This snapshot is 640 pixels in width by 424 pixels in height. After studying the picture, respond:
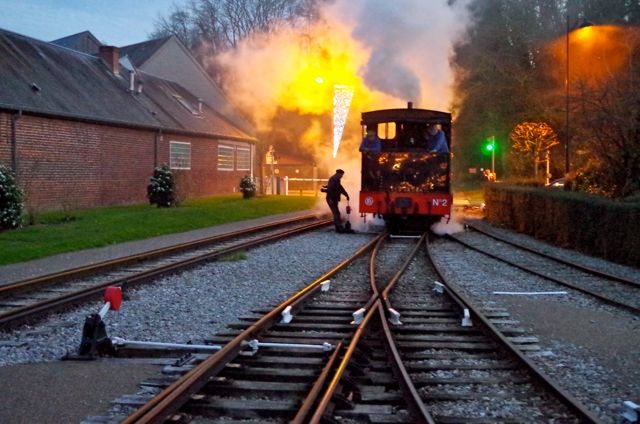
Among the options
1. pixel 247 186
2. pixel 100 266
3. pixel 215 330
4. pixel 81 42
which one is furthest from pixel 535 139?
pixel 215 330

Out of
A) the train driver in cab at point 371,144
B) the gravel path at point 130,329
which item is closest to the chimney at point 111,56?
the train driver in cab at point 371,144

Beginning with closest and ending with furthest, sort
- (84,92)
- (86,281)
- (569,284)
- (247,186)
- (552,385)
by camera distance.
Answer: (552,385) → (569,284) → (86,281) → (84,92) → (247,186)

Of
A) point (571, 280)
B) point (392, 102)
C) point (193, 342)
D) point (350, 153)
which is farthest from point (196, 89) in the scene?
point (193, 342)

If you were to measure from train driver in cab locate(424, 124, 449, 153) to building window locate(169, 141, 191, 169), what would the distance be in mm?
16682

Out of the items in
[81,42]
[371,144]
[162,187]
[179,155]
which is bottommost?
[162,187]

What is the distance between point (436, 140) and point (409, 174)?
1.16 meters

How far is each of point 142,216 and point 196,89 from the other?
80.1ft

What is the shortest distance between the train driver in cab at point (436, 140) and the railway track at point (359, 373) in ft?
36.0

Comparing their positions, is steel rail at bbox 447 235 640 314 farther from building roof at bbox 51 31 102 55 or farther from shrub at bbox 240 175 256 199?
building roof at bbox 51 31 102 55

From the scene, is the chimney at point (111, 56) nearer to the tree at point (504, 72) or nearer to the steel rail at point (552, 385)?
the tree at point (504, 72)

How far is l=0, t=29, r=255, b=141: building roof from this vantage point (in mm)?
25091

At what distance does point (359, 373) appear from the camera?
6098 mm

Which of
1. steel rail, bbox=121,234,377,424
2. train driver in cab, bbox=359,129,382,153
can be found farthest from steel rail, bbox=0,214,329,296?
steel rail, bbox=121,234,377,424

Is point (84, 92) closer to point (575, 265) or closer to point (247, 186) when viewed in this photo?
point (247, 186)
